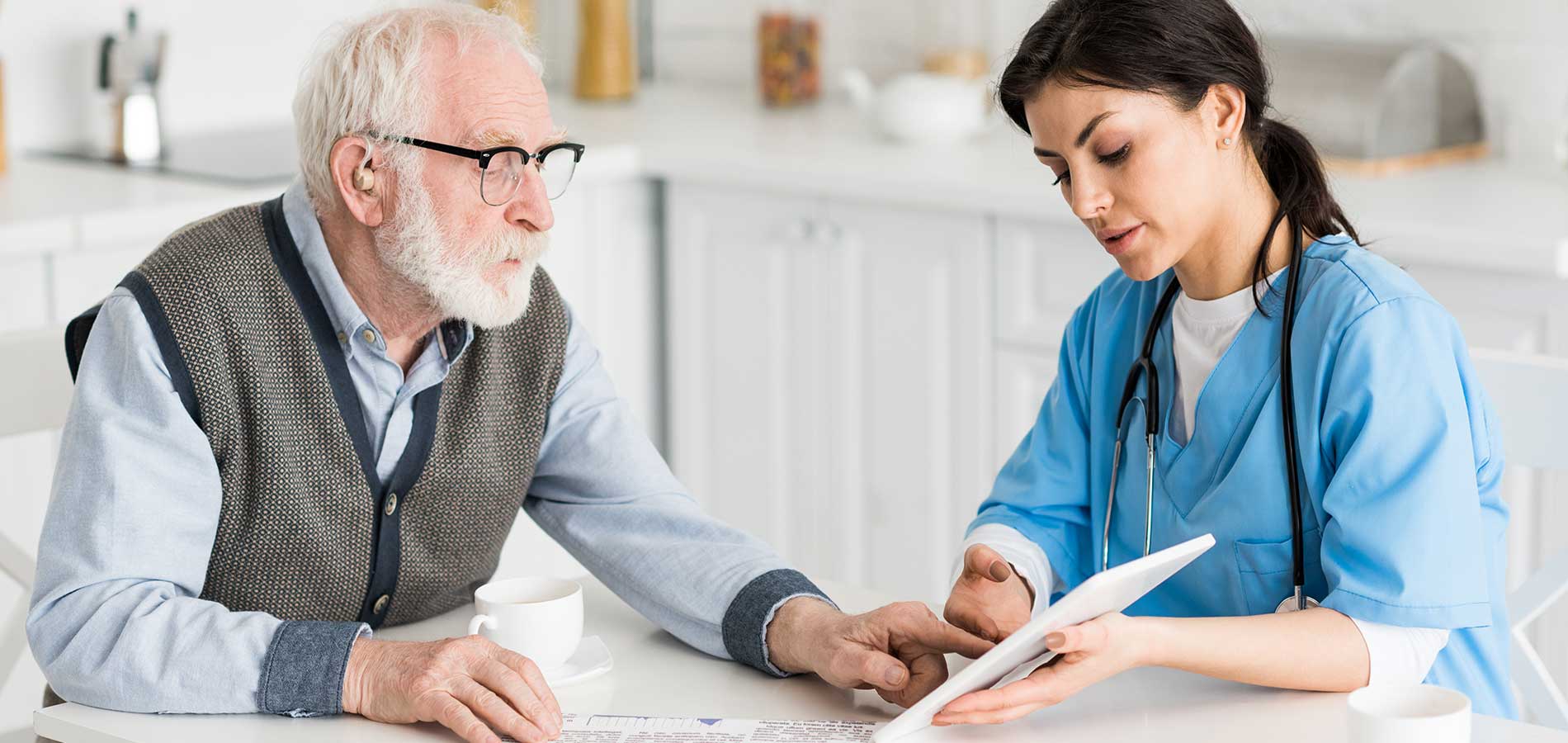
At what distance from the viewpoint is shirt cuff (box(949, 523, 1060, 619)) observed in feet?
4.78

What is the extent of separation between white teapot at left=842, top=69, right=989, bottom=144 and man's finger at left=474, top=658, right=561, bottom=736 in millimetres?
1939

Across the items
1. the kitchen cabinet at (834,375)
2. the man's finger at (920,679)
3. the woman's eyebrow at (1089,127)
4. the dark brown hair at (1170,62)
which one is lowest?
the kitchen cabinet at (834,375)

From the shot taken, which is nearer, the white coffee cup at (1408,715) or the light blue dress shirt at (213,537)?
the white coffee cup at (1408,715)

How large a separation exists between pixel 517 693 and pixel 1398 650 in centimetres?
62

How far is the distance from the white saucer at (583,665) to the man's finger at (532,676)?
26 millimetres

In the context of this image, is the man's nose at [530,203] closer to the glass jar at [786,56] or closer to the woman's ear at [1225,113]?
the woman's ear at [1225,113]

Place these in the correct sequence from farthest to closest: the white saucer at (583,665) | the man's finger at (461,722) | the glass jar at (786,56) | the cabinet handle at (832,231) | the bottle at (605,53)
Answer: the bottle at (605,53), the glass jar at (786,56), the cabinet handle at (832,231), the white saucer at (583,665), the man's finger at (461,722)

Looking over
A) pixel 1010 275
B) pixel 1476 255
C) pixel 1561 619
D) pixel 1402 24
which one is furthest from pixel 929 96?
pixel 1561 619

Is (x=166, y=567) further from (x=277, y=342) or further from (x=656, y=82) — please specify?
(x=656, y=82)

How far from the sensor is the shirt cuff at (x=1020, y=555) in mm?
1456

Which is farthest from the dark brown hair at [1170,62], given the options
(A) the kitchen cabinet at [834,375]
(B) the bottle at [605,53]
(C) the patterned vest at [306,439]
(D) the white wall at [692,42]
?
(B) the bottle at [605,53]

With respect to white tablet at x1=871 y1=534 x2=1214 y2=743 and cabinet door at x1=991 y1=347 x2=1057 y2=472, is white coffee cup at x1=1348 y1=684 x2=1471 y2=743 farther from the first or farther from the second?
cabinet door at x1=991 y1=347 x2=1057 y2=472

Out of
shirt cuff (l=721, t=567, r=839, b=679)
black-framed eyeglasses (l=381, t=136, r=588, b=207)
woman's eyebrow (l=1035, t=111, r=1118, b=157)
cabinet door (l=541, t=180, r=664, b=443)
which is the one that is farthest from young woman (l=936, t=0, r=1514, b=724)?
cabinet door (l=541, t=180, r=664, b=443)

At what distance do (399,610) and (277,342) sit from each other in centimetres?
25
